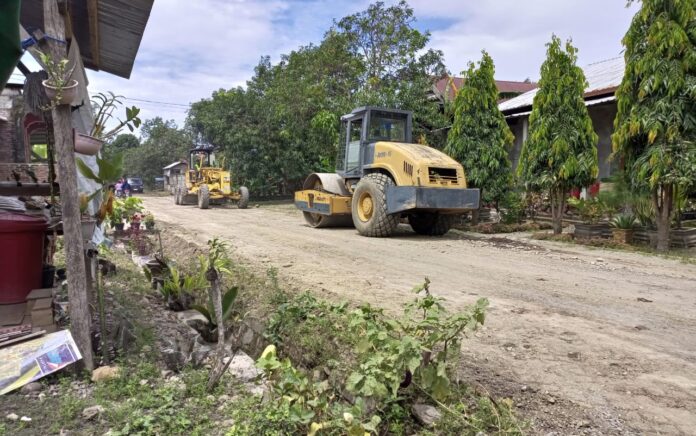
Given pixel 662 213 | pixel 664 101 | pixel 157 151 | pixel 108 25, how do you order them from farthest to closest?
pixel 157 151 < pixel 662 213 < pixel 664 101 < pixel 108 25

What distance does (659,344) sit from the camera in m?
3.61

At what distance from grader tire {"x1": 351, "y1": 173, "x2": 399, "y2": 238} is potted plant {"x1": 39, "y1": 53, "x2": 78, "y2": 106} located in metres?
6.91

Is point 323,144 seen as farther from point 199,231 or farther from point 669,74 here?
point 669,74

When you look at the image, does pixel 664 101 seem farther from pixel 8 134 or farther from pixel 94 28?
pixel 8 134

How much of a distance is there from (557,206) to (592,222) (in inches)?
29.5

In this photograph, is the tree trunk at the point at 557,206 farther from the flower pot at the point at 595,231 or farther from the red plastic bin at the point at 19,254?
the red plastic bin at the point at 19,254

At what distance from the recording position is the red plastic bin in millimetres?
→ 3576

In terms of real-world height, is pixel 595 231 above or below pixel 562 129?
below

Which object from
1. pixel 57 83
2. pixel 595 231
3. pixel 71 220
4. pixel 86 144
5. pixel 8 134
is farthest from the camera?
pixel 595 231

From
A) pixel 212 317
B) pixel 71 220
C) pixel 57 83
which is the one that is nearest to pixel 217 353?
pixel 212 317

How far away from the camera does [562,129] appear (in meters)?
9.76

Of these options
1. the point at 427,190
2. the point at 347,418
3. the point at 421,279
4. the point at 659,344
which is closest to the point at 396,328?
the point at 347,418

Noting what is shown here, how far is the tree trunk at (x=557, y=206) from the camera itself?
10.1 meters

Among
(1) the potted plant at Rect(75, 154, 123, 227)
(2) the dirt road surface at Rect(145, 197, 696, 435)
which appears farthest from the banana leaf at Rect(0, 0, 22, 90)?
(2) the dirt road surface at Rect(145, 197, 696, 435)
